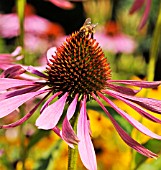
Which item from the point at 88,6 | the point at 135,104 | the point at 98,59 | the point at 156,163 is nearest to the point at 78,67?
the point at 98,59

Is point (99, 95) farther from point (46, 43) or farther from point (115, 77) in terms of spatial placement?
point (46, 43)

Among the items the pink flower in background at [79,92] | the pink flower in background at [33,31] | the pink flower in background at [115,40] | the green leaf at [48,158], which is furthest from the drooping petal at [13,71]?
the pink flower in background at [115,40]

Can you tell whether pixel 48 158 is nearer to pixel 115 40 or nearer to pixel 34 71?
pixel 34 71

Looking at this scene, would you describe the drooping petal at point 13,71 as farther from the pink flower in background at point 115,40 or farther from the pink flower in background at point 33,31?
the pink flower in background at point 115,40

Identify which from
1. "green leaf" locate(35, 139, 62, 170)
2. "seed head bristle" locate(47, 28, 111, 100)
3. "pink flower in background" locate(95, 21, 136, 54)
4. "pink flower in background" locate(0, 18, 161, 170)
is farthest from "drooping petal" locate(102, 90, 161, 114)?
"pink flower in background" locate(95, 21, 136, 54)

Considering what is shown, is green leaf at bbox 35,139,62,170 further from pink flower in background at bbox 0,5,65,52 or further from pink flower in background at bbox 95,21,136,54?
pink flower in background at bbox 95,21,136,54

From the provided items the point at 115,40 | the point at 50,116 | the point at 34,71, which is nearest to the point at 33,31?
the point at 115,40
